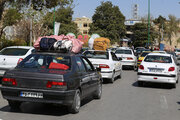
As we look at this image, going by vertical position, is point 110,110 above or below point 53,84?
below

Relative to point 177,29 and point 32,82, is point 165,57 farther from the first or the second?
point 177,29

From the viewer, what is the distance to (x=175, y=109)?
934cm

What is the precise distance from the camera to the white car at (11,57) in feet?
43.3

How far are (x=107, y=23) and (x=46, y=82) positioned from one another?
2664 inches

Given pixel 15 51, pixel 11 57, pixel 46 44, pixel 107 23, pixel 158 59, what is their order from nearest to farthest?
pixel 46 44, pixel 11 57, pixel 15 51, pixel 158 59, pixel 107 23

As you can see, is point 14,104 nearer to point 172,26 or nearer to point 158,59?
point 158,59

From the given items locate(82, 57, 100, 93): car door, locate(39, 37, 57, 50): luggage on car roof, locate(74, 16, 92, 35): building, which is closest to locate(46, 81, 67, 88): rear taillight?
locate(39, 37, 57, 50): luggage on car roof

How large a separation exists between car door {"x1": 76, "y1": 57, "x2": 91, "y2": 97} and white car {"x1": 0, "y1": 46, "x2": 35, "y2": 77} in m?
5.04

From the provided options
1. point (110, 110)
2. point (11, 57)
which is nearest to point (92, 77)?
point (110, 110)

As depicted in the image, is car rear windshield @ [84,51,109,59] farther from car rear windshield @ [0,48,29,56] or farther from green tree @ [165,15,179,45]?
green tree @ [165,15,179,45]

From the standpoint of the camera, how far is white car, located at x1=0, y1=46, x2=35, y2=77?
43.3 ft

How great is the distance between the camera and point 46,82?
7.39 meters

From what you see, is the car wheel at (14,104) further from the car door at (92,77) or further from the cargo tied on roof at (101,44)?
the cargo tied on roof at (101,44)

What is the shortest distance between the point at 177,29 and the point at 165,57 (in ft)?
288
